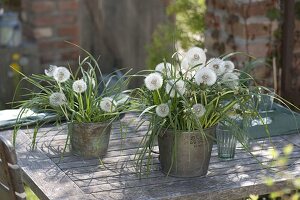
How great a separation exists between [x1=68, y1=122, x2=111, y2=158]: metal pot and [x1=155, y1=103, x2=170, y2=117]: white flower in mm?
267

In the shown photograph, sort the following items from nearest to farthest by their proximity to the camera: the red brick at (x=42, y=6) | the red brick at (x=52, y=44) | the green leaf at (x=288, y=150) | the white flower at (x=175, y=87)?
the green leaf at (x=288, y=150)
the white flower at (x=175, y=87)
the red brick at (x=42, y=6)
the red brick at (x=52, y=44)

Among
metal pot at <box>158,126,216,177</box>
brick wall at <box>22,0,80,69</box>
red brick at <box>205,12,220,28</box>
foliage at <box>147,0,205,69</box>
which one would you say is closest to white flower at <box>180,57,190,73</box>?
metal pot at <box>158,126,216,177</box>

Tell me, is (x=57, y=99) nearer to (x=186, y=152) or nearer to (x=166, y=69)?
(x=166, y=69)

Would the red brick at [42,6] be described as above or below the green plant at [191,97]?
above

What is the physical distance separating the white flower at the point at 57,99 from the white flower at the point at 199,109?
490mm

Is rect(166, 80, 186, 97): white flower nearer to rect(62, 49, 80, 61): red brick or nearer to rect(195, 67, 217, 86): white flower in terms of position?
rect(195, 67, 217, 86): white flower

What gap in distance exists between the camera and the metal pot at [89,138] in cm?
274

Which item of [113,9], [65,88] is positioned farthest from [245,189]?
[113,9]

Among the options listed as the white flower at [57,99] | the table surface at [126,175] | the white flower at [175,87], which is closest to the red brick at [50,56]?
the table surface at [126,175]

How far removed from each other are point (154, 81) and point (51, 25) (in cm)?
331

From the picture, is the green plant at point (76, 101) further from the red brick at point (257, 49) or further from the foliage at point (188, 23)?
the foliage at point (188, 23)

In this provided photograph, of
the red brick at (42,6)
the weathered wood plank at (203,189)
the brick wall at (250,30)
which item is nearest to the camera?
the weathered wood plank at (203,189)

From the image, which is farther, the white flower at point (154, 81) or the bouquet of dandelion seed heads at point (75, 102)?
the bouquet of dandelion seed heads at point (75, 102)

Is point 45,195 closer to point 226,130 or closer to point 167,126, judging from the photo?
point 167,126
